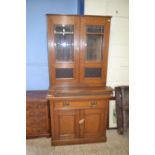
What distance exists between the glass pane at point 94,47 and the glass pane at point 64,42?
0.29 m

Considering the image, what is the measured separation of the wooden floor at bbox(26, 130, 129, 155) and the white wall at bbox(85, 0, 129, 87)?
1.06m

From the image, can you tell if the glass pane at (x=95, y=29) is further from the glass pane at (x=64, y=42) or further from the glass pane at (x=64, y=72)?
the glass pane at (x=64, y=72)

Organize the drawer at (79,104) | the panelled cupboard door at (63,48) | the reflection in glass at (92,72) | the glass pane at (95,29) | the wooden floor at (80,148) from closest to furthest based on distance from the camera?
the wooden floor at (80,148) < the drawer at (79,104) < the panelled cupboard door at (63,48) < the glass pane at (95,29) < the reflection in glass at (92,72)

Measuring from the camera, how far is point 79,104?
8.80 feet

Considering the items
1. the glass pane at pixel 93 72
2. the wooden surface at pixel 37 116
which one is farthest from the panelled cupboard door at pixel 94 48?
the wooden surface at pixel 37 116

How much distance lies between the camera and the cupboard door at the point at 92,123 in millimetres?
2729

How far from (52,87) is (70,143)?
0.94 metres

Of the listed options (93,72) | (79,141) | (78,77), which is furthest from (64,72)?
(79,141)

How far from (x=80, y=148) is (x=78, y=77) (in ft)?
3.70

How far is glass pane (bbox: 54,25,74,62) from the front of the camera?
282 cm
